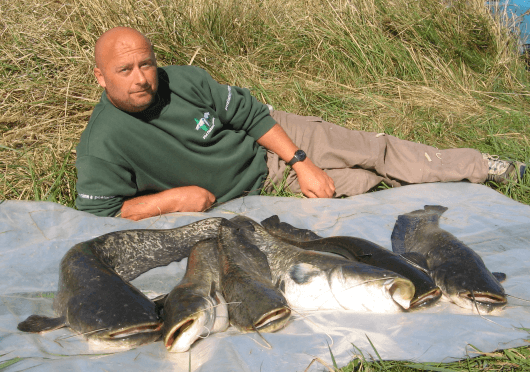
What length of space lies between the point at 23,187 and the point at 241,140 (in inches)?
83.5

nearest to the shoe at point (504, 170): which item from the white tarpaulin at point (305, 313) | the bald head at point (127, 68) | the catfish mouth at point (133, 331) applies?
the white tarpaulin at point (305, 313)

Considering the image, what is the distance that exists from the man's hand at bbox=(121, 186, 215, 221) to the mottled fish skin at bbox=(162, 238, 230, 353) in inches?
45.8

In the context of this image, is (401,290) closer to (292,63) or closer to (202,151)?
(202,151)

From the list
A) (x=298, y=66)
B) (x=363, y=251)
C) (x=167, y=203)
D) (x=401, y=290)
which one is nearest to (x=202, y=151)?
(x=167, y=203)

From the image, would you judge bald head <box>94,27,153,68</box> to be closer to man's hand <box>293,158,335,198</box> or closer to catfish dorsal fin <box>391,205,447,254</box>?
man's hand <box>293,158,335,198</box>

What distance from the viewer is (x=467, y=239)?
135 inches

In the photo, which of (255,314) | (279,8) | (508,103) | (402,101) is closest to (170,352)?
(255,314)

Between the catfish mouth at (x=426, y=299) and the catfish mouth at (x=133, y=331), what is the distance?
1362 mm

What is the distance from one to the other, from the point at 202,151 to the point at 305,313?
79.2 inches

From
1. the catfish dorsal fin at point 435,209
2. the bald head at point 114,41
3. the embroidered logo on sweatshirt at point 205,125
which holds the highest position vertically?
the bald head at point 114,41

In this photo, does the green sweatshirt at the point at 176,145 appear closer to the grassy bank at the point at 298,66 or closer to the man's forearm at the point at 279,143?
the man's forearm at the point at 279,143

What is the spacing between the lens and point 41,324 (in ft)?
7.80

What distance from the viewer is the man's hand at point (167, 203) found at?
3674mm

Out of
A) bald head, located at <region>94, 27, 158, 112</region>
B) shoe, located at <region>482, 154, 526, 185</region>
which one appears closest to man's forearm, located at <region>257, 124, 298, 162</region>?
bald head, located at <region>94, 27, 158, 112</region>
